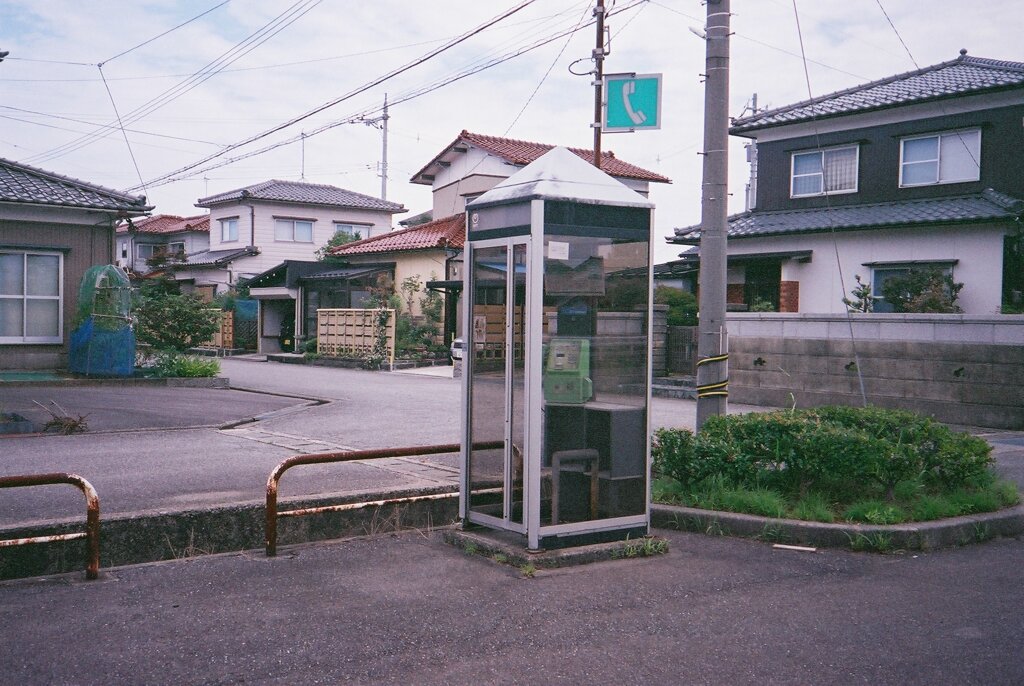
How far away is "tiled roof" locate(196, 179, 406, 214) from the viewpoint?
38.4 meters

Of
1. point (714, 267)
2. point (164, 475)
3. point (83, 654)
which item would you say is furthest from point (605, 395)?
point (164, 475)

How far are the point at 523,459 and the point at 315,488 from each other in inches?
91.1

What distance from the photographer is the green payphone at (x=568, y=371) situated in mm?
6188

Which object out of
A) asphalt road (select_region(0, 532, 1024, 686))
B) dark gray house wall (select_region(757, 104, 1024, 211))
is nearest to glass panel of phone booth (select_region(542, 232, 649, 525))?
asphalt road (select_region(0, 532, 1024, 686))

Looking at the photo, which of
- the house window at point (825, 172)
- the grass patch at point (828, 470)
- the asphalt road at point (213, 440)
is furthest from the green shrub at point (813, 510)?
the house window at point (825, 172)

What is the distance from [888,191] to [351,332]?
617 inches

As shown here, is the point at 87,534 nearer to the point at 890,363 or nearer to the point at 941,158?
Result: the point at 890,363

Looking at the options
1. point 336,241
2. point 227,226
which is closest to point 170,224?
point 227,226

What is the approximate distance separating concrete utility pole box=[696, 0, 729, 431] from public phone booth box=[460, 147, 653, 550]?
1.55 metres

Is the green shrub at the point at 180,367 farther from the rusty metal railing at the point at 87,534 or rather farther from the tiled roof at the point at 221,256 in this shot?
the tiled roof at the point at 221,256

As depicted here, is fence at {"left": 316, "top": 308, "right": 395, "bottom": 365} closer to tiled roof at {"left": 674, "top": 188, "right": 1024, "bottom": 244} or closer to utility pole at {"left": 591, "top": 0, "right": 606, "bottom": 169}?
tiled roof at {"left": 674, "top": 188, "right": 1024, "bottom": 244}

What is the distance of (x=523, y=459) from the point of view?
6008mm

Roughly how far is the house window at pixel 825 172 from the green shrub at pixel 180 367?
50.6 feet

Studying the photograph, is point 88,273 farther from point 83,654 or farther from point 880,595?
point 880,595
